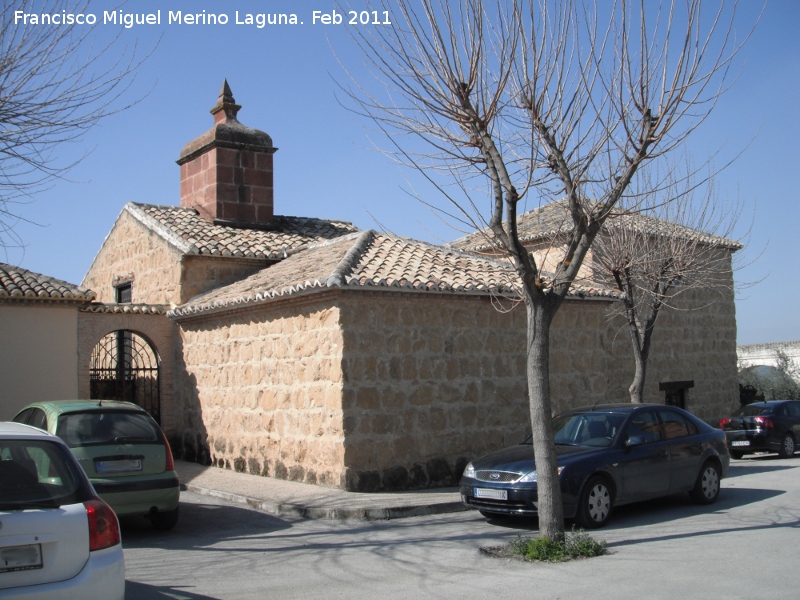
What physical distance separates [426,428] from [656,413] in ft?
11.4

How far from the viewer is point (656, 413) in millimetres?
9984

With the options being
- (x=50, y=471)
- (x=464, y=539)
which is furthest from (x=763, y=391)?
(x=50, y=471)

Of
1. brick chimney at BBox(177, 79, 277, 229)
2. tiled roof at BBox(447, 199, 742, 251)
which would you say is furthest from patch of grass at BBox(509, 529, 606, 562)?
brick chimney at BBox(177, 79, 277, 229)

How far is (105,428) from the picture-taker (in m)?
8.71

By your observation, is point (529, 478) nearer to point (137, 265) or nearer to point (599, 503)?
point (599, 503)

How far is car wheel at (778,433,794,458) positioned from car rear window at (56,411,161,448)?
13404 mm

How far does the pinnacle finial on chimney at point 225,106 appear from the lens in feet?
63.1

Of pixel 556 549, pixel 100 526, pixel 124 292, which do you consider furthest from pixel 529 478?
pixel 124 292

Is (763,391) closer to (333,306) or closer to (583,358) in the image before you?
(583,358)

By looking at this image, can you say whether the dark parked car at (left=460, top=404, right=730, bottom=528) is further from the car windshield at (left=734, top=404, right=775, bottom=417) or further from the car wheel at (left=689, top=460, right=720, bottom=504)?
the car windshield at (left=734, top=404, right=775, bottom=417)

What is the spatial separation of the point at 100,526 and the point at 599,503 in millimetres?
5856

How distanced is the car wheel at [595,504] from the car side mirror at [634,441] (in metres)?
0.65

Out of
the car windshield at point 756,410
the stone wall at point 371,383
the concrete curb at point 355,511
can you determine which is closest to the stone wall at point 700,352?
the car windshield at point 756,410

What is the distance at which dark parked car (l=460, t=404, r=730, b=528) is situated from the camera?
857 centimetres
